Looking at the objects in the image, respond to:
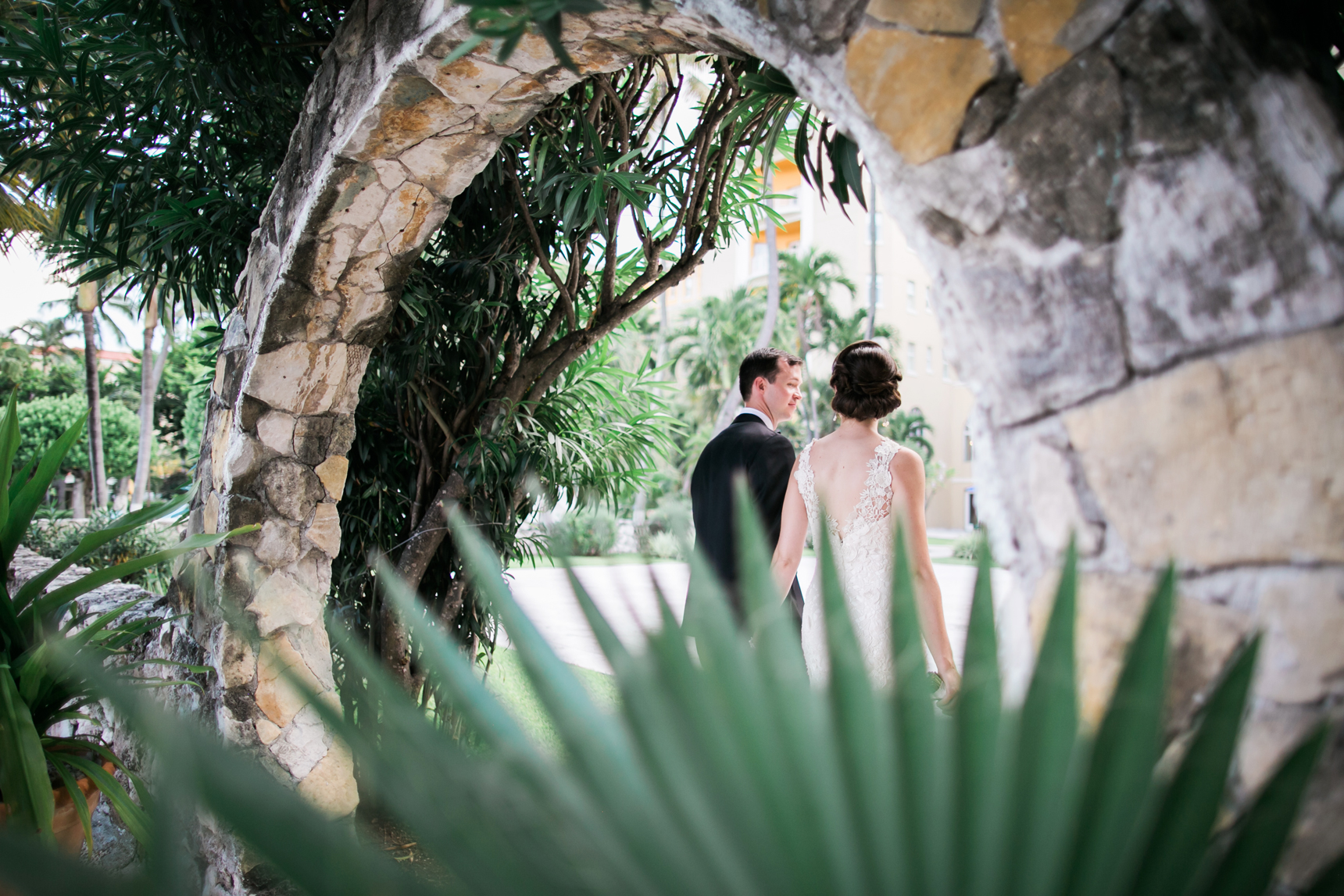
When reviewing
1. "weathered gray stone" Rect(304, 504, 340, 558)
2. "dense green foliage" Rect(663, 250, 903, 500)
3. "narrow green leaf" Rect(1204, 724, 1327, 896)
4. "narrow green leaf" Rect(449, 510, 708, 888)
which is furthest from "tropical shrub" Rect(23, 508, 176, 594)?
"dense green foliage" Rect(663, 250, 903, 500)

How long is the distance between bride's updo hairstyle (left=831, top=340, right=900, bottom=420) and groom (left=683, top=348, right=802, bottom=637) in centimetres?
29

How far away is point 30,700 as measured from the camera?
171 cm

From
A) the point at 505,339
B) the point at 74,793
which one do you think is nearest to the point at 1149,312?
the point at 74,793

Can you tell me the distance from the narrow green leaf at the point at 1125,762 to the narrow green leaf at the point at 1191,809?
0.01 metres

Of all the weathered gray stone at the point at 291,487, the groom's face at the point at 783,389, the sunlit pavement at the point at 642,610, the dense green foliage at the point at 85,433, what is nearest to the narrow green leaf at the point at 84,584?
the weathered gray stone at the point at 291,487

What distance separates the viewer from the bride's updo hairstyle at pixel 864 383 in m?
2.53

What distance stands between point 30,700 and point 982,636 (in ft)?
6.70

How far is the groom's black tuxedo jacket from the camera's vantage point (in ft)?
9.05

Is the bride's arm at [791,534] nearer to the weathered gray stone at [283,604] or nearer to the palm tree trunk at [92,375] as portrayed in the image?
the weathered gray stone at [283,604]

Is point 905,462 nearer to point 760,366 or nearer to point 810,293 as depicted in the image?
point 760,366

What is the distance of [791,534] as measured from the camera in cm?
256

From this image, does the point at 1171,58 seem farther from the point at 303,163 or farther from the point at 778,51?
the point at 303,163

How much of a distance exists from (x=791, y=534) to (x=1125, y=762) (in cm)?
207

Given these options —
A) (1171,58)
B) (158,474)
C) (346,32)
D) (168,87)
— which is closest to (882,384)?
(1171,58)
